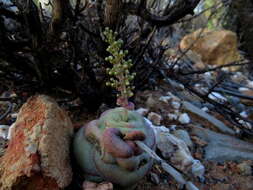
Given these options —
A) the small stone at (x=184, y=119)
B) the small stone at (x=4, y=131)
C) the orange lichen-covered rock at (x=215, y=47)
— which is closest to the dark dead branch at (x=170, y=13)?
the small stone at (x=184, y=119)

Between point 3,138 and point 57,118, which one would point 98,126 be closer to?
point 57,118

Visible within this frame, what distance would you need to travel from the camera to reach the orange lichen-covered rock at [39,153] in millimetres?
1040

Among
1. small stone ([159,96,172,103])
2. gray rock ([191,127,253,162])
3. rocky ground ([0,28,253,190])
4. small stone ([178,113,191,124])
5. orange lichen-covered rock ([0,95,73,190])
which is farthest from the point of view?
small stone ([159,96,172,103])

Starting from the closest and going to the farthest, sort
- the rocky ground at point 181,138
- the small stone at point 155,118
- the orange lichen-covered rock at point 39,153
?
the orange lichen-covered rock at point 39,153 < the rocky ground at point 181,138 < the small stone at point 155,118

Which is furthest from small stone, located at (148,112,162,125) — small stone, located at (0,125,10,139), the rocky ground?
small stone, located at (0,125,10,139)

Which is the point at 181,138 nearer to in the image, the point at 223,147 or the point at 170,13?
the point at 223,147

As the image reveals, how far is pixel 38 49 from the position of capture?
53.7 inches

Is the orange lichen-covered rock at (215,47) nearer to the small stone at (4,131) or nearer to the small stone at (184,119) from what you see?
the small stone at (184,119)

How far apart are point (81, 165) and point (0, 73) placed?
2.67 ft

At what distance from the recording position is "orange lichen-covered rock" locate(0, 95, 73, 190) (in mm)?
1040

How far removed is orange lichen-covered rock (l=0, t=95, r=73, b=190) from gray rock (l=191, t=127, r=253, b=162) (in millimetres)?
1191

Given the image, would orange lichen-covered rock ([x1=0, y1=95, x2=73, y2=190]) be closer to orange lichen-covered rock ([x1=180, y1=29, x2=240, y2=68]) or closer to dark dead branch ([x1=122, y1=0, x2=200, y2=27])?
dark dead branch ([x1=122, y1=0, x2=200, y2=27])

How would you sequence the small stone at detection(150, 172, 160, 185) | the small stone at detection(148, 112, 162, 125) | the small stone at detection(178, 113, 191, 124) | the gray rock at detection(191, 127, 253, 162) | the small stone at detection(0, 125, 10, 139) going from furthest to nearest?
the small stone at detection(178, 113, 191, 124), the small stone at detection(148, 112, 162, 125), the gray rock at detection(191, 127, 253, 162), the small stone at detection(0, 125, 10, 139), the small stone at detection(150, 172, 160, 185)

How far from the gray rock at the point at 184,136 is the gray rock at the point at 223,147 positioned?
5.7 inches
